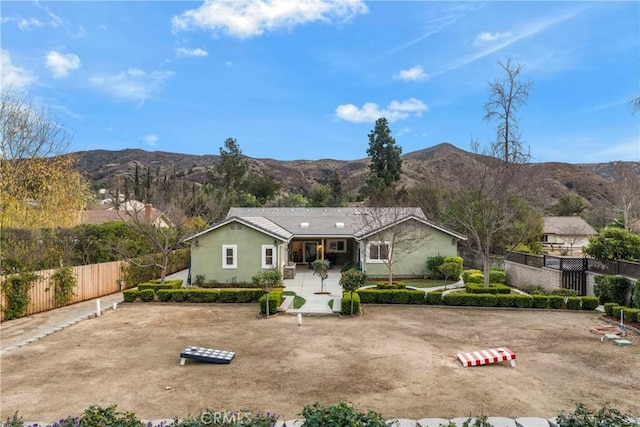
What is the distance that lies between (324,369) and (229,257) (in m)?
15.0

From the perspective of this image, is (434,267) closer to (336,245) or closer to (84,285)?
(336,245)

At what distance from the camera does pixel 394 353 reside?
10.2 meters

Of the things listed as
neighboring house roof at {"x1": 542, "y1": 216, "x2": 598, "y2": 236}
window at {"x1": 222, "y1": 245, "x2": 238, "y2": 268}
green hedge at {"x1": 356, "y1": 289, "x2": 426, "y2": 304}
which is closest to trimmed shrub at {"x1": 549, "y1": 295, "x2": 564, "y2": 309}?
green hedge at {"x1": 356, "y1": 289, "x2": 426, "y2": 304}

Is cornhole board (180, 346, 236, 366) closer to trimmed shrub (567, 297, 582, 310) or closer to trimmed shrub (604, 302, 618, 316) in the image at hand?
trimmed shrub (604, 302, 618, 316)

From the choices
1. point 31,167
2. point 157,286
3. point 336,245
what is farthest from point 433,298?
point 31,167

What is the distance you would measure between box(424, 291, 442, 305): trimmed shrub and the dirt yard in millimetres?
2347

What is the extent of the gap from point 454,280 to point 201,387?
62.8 ft

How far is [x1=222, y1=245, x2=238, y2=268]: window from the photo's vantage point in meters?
23.0

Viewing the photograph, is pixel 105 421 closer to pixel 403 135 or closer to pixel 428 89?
pixel 428 89

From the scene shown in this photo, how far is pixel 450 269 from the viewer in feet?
75.2

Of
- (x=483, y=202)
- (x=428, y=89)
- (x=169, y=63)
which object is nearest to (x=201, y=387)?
(x=483, y=202)

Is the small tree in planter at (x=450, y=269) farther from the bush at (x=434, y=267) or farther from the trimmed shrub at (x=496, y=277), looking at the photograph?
the trimmed shrub at (x=496, y=277)

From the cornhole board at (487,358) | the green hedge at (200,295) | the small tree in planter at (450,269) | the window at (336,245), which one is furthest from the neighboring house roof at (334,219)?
the cornhole board at (487,358)

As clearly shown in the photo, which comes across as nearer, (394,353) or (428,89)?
(394,353)
